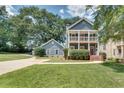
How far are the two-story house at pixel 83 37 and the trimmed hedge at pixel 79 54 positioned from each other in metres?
0.41

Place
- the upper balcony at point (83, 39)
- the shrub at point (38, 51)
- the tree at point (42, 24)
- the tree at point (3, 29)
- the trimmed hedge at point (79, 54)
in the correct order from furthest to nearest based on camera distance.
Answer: the trimmed hedge at point (79, 54)
the upper balcony at point (83, 39)
the shrub at point (38, 51)
the tree at point (42, 24)
the tree at point (3, 29)

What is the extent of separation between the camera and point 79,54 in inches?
827

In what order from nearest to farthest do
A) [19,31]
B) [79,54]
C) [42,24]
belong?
[42,24] < [19,31] < [79,54]

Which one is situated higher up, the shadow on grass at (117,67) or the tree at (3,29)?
the tree at (3,29)

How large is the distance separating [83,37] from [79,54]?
147 cm

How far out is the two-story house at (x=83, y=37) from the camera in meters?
19.1

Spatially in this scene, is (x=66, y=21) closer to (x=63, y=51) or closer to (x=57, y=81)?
(x=63, y=51)

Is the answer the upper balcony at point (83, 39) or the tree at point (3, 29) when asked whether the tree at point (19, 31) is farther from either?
the upper balcony at point (83, 39)

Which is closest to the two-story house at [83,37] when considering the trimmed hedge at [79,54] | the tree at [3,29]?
the trimmed hedge at [79,54]

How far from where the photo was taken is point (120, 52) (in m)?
25.1

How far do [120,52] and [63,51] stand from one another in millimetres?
8031

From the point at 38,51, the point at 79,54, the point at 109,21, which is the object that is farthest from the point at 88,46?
the point at 109,21

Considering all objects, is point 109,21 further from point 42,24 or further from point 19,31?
point 19,31
